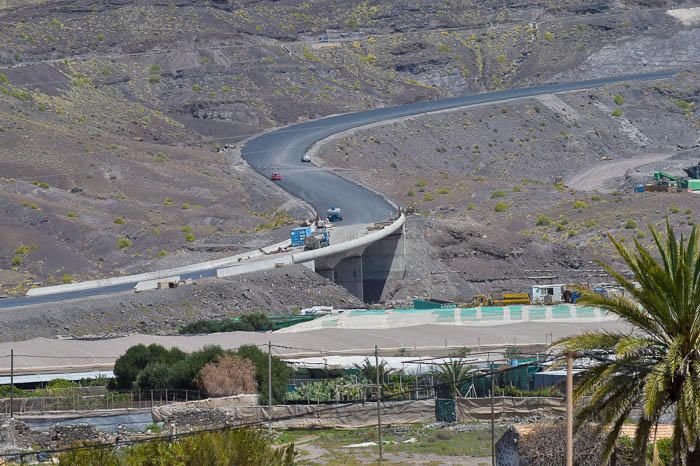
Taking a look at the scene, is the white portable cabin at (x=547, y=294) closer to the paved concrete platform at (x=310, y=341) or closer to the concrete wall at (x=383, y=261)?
the paved concrete platform at (x=310, y=341)

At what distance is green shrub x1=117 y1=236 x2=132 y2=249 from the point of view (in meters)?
108

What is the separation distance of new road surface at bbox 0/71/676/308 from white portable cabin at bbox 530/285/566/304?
60.6 ft

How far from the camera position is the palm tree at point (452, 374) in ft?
162

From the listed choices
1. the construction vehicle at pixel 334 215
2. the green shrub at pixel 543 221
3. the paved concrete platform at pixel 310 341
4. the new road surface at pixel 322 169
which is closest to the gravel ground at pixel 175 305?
the new road surface at pixel 322 169

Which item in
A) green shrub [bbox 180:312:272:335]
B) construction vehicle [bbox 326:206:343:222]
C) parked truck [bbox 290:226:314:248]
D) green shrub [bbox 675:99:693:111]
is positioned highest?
green shrub [bbox 675:99:693:111]

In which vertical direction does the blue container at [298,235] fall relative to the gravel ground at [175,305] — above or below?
above

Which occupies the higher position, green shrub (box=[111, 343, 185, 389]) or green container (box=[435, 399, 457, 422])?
green shrub (box=[111, 343, 185, 389])

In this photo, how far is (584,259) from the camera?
350 feet

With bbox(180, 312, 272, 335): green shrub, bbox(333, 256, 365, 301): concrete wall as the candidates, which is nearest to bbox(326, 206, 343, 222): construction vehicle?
bbox(333, 256, 365, 301): concrete wall

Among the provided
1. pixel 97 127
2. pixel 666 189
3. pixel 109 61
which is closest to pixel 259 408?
pixel 666 189

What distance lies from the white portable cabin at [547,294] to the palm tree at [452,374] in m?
34.6

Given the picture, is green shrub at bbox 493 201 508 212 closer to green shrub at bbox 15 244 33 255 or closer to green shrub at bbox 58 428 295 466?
green shrub at bbox 15 244 33 255

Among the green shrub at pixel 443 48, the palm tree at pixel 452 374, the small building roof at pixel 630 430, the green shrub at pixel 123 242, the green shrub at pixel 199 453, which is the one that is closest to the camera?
the green shrub at pixel 199 453

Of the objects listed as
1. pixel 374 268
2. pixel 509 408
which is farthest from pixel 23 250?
pixel 509 408
